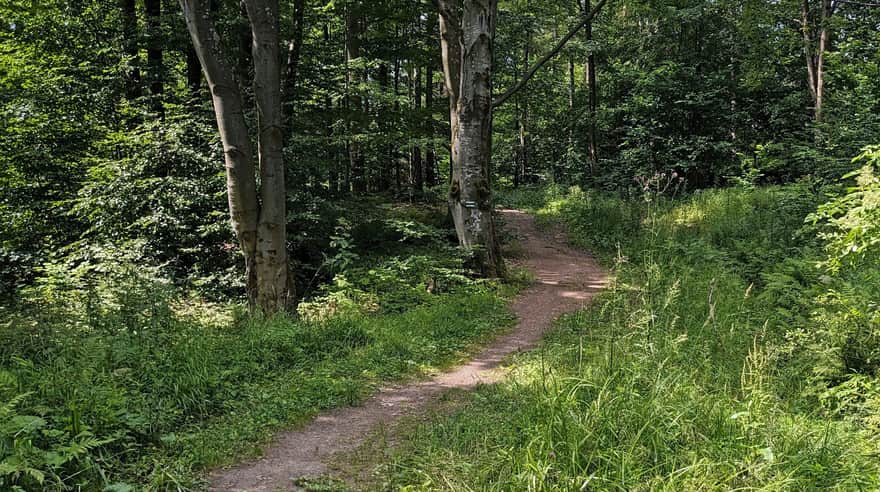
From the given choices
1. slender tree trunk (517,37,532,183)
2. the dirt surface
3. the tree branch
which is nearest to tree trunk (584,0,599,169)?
slender tree trunk (517,37,532,183)

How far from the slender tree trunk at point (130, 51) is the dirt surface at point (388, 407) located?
1112 cm

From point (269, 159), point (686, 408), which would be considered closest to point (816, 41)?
point (269, 159)

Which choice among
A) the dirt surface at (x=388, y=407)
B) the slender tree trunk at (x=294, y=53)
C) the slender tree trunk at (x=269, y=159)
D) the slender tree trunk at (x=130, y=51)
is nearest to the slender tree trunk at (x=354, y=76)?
the slender tree trunk at (x=294, y=53)

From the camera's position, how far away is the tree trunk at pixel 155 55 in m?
13.0

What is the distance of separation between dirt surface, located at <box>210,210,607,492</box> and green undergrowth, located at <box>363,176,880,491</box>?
428 millimetres

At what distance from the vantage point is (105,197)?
1152 cm

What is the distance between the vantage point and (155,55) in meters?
13.9

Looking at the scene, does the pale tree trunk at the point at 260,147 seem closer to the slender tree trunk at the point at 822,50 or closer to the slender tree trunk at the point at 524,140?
the slender tree trunk at the point at 822,50

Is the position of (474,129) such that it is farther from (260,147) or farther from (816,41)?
(816,41)

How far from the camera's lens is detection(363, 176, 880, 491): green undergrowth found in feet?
10.6

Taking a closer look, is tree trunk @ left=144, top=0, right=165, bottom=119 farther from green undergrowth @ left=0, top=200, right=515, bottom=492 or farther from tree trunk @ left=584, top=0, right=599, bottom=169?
tree trunk @ left=584, top=0, right=599, bottom=169

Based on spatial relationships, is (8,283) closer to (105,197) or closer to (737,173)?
(105,197)

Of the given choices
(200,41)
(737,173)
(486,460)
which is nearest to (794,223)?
(737,173)

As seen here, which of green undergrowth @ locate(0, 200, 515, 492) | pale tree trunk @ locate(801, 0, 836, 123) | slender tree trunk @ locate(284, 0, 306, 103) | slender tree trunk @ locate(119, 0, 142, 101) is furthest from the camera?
pale tree trunk @ locate(801, 0, 836, 123)
